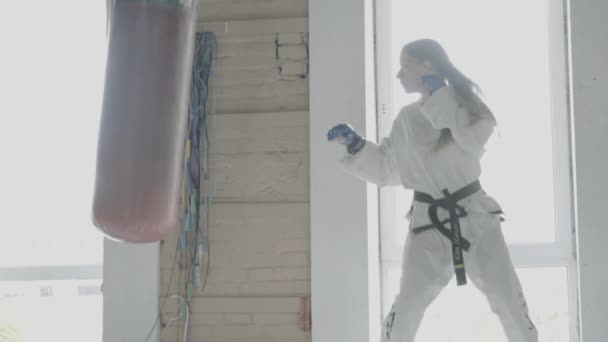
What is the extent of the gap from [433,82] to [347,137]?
0.41 metres

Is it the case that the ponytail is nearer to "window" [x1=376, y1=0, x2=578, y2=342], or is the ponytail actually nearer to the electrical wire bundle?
"window" [x1=376, y1=0, x2=578, y2=342]

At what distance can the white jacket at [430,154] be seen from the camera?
240 centimetres

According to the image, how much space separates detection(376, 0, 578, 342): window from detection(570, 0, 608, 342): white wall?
0.30m

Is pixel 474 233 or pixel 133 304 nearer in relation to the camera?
pixel 474 233

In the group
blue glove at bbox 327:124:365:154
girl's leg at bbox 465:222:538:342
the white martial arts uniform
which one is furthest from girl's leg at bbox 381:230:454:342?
blue glove at bbox 327:124:365:154

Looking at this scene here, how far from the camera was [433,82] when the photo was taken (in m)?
2.44

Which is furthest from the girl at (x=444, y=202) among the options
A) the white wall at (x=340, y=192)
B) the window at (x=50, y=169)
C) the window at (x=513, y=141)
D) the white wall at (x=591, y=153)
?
the window at (x=50, y=169)

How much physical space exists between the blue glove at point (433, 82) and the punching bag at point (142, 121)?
2.74ft

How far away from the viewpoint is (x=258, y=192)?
3.30 m

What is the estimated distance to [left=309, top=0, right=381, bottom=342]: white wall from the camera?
3135mm

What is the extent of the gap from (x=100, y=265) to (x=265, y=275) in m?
0.94

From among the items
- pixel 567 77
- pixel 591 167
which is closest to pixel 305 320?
pixel 591 167

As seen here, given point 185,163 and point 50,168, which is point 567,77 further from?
point 50,168

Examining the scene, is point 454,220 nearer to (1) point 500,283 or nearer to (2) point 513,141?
(1) point 500,283
